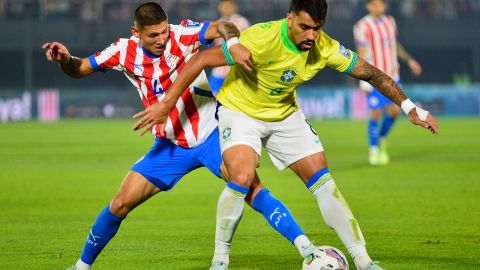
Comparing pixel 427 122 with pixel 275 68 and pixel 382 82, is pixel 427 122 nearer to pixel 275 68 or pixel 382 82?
pixel 382 82

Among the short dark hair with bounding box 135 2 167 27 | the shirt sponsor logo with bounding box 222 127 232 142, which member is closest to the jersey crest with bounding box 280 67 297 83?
the shirt sponsor logo with bounding box 222 127 232 142

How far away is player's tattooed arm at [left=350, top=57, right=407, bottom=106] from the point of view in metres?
6.91

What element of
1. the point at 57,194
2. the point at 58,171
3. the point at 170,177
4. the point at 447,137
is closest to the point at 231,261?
the point at 170,177

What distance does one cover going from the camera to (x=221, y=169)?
714cm

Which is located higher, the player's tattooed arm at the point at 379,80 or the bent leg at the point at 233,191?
the player's tattooed arm at the point at 379,80

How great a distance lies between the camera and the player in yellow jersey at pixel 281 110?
21.9 feet

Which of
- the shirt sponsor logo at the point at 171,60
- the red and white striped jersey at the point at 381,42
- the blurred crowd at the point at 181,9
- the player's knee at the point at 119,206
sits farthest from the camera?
the blurred crowd at the point at 181,9

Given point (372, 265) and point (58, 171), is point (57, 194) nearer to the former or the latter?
point (58, 171)

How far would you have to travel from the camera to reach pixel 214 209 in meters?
11.0

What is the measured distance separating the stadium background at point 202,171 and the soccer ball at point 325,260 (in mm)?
879

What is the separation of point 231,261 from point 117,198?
3.53ft

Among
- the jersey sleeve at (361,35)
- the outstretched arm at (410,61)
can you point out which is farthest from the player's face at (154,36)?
Result: the outstretched arm at (410,61)

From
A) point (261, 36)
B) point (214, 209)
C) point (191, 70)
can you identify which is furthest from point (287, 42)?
point (214, 209)

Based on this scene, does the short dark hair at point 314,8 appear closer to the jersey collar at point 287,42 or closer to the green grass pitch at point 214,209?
the jersey collar at point 287,42
